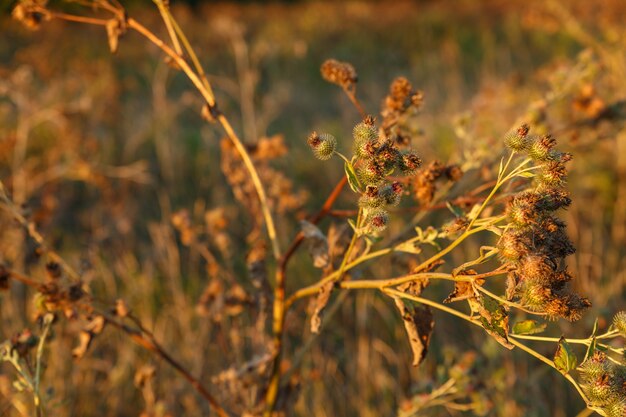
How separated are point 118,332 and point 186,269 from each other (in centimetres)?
75

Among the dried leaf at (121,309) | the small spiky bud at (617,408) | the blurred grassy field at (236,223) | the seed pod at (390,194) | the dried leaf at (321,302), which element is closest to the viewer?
the small spiky bud at (617,408)

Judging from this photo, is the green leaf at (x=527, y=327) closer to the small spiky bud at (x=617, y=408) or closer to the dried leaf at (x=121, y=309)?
the small spiky bud at (x=617, y=408)

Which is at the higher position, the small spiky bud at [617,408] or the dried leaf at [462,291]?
the dried leaf at [462,291]

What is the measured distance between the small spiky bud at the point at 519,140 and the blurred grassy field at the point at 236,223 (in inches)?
25.9

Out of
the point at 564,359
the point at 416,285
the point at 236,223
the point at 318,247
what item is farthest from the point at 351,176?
the point at 236,223

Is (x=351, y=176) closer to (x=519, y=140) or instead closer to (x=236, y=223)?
(x=519, y=140)

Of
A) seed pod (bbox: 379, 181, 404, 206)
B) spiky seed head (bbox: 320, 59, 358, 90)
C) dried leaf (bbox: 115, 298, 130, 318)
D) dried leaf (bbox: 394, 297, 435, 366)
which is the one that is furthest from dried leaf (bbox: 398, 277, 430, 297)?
dried leaf (bbox: 115, 298, 130, 318)

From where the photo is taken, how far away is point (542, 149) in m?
1.04

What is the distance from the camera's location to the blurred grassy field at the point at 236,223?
2.18 m

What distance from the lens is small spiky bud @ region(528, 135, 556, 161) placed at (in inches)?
40.9

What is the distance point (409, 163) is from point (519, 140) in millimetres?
202

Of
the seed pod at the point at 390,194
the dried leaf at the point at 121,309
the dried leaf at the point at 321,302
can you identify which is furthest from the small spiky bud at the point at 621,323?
the dried leaf at the point at 121,309

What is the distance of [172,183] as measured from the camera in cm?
481

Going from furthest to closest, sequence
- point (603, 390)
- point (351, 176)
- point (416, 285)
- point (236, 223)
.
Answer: point (236, 223) < point (416, 285) < point (351, 176) < point (603, 390)
